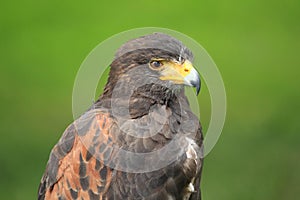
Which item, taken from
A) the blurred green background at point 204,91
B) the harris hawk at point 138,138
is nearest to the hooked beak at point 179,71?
the harris hawk at point 138,138

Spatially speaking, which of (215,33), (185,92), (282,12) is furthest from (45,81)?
(185,92)

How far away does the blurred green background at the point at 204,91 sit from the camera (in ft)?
44.5

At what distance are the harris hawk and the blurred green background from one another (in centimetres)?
433

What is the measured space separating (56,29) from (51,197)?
20.2ft

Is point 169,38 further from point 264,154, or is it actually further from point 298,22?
point 298,22

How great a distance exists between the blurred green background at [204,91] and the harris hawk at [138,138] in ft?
14.2

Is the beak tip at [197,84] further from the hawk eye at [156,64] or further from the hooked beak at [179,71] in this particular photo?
the hawk eye at [156,64]

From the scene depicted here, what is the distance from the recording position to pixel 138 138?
884 cm

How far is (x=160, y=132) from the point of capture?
8.88 meters

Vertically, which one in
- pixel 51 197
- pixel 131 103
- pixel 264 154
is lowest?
pixel 264 154

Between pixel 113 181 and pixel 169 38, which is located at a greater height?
pixel 169 38

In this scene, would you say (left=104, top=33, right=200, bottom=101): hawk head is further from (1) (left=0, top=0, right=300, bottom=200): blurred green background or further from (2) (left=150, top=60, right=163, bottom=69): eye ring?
(1) (left=0, top=0, right=300, bottom=200): blurred green background

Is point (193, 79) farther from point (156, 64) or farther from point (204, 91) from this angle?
point (204, 91)

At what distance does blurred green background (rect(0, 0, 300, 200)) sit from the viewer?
1358cm
